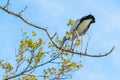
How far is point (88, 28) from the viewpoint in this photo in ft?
23.1

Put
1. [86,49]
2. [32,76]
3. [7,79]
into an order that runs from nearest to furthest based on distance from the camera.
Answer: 1. [86,49]
2. [7,79]
3. [32,76]

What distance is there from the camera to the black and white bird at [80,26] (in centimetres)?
682

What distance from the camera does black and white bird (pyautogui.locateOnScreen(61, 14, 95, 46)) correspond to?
682 centimetres

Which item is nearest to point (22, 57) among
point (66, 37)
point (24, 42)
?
point (24, 42)

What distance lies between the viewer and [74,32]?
6.83 metres

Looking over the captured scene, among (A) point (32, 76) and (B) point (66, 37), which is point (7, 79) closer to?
(A) point (32, 76)

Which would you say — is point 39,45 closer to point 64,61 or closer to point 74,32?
point 64,61

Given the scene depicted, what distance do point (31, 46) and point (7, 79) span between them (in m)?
1.51

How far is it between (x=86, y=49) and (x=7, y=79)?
5.19 metres

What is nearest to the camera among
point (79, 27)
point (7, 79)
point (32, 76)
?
point (79, 27)

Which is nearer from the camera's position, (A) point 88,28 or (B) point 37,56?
(A) point 88,28

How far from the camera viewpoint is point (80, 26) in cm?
689

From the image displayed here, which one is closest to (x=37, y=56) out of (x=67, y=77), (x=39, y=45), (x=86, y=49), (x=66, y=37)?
(x=39, y=45)

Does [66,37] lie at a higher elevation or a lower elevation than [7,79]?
higher
